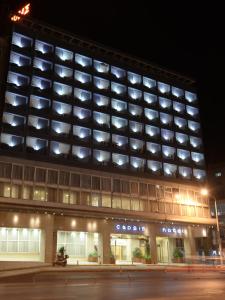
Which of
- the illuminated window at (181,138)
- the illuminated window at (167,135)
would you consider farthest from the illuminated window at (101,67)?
the illuminated window at (181,138)

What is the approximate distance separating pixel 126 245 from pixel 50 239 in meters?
13.4

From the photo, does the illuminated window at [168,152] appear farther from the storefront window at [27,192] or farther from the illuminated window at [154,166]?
the storefront window at [27,192]

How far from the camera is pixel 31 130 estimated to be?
46750 mm

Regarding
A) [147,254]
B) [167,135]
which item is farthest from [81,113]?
[147,254]

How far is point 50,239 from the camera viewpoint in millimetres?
42812

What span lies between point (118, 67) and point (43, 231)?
29588 mm

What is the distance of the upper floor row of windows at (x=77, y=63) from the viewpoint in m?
50.5

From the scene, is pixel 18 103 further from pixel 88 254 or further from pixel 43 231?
pixel 88 254

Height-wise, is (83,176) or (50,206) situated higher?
(83,176)

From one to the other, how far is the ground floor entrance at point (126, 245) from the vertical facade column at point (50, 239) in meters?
9.69

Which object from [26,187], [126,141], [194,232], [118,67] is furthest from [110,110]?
[194,232]

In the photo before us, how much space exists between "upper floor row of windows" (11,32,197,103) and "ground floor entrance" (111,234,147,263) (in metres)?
23.9

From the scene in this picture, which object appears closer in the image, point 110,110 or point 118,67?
point 110,110

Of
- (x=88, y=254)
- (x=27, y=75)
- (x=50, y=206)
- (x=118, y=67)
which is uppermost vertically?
(x=118, y=67)
